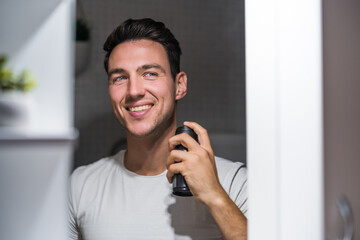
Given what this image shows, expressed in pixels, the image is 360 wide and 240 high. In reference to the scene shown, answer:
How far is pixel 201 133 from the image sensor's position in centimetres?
77

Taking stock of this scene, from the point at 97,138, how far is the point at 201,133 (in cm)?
24

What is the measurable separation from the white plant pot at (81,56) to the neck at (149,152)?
0.18 meters

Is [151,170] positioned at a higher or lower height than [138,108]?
lower

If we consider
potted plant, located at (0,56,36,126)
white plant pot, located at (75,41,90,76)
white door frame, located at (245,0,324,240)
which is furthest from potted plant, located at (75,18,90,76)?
white door frame, located at (245,0,324,240)

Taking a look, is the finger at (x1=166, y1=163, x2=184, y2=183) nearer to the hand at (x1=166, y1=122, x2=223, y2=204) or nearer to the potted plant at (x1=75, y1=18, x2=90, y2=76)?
the hand at (x1=166, y1=122, x2=223, y2=204)

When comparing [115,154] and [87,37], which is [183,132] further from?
[87,37]

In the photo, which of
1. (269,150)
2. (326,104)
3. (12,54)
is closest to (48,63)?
(12,54)

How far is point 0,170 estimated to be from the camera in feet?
2.16

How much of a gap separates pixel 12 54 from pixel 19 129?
0.16 metres

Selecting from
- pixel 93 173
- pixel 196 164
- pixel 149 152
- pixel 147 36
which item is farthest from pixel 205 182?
pixel 147 36

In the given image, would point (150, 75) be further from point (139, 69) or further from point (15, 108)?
point (15, 108)

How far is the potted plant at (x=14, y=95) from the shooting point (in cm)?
64

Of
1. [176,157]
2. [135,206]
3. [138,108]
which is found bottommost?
[135,206]

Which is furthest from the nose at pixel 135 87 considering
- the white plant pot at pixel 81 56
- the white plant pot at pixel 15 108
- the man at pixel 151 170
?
the white plant pot at pixel 15 108
